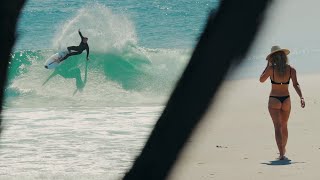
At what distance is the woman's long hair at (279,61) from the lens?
5.40m

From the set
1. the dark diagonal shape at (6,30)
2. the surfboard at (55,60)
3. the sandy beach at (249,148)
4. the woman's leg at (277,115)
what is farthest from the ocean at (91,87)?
the woman's leg at (277,115)

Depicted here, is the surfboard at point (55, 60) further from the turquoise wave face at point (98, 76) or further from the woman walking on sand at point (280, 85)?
the woman walking on sand at point (280, 85)

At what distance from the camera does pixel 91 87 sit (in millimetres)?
18984

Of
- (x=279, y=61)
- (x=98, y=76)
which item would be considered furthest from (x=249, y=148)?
(x=98, y=76)

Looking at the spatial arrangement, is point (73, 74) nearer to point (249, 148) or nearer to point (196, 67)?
point (249, 148)

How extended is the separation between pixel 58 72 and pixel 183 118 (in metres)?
22.2

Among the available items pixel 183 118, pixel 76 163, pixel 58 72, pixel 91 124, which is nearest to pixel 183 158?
pixel 183 118

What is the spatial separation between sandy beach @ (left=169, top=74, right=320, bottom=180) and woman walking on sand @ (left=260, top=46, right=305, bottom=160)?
254mm

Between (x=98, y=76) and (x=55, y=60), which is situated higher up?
(x=55, y=60)

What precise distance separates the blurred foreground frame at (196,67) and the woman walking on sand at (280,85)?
3844 millimetres

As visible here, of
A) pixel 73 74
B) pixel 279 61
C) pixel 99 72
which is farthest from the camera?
pixel 99 72

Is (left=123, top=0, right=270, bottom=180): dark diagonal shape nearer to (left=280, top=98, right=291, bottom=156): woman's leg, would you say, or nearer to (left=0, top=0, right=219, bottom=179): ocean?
(left=0, top=0, right=219, bottom=179): ocean

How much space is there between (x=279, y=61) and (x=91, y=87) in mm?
13838

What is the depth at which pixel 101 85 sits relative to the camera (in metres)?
20.8
